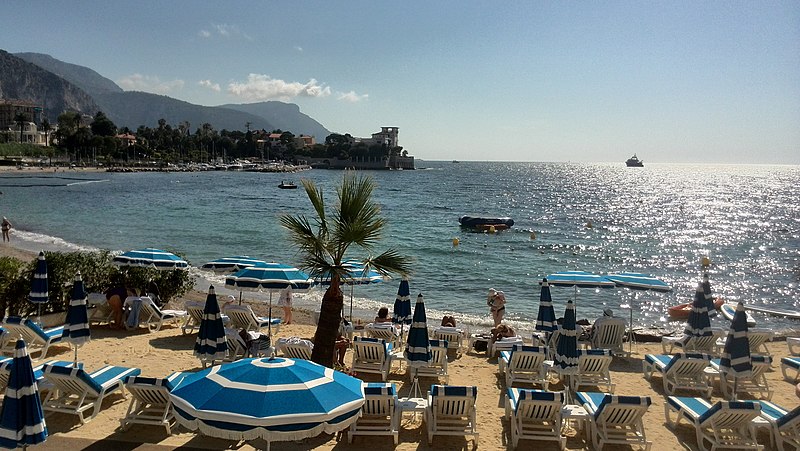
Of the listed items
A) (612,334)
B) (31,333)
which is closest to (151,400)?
(31,333)

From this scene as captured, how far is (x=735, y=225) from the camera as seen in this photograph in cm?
6009

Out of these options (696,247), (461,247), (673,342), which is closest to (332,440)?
(673,342)

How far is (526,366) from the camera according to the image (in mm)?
9602

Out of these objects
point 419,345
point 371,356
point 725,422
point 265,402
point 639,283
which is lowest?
point 371,356

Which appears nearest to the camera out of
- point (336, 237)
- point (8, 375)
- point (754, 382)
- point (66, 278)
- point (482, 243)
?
point (8, 375)

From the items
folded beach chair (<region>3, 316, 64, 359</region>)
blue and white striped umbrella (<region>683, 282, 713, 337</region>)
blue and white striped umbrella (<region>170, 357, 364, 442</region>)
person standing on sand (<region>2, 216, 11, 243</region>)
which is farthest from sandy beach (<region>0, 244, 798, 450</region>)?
person standing on sand (<region>2, 216, 11, 243</region>)

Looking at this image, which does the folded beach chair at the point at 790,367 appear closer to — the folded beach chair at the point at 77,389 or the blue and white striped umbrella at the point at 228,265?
the blue and white striped umbrella at the point at 228,265

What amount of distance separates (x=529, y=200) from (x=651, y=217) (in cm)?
2307

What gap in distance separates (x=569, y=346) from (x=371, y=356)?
11.0 ft

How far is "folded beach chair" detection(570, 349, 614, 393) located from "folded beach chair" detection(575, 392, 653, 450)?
1.98 m

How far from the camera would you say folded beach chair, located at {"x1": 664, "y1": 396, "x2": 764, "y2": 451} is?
693cm

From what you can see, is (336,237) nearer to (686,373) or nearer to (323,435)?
(323,435)

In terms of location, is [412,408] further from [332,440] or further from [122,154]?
[122,154]

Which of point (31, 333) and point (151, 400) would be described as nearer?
point (151, 400)
